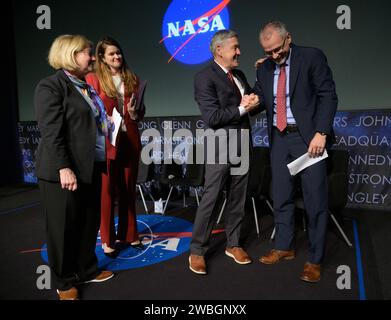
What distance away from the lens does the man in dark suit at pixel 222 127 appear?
228cm

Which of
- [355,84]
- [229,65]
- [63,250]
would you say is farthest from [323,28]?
[63,250]

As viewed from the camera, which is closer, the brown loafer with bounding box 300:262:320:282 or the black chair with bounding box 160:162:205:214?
the brown loafer with bounding box 300:262:320:282

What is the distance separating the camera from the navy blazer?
2262 millimetres

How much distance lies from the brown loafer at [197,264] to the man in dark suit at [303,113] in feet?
2.43

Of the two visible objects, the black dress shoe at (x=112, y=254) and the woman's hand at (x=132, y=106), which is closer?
the woman's hand at (x=132, y=106)

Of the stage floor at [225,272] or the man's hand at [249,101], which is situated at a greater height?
the man's hand at [249,101]

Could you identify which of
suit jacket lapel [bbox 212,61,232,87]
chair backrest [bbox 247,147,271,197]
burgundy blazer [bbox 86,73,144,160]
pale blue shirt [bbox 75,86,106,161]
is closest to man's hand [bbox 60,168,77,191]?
pale blue shirt [bbox 75,86,106,161]

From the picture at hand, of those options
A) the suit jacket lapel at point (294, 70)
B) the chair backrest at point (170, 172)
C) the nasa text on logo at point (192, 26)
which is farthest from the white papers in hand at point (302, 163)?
the nasa text on logo at point (192, 26)

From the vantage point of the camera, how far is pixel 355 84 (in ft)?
14.3

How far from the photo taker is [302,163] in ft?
7.47

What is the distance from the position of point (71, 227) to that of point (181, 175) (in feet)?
8.65

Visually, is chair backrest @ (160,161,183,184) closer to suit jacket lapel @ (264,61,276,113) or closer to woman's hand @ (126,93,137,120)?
woman's hand @ (126,93,137,120)

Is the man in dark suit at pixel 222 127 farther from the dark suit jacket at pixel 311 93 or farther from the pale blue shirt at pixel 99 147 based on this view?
the pale blue shirt at pixel 99 147
